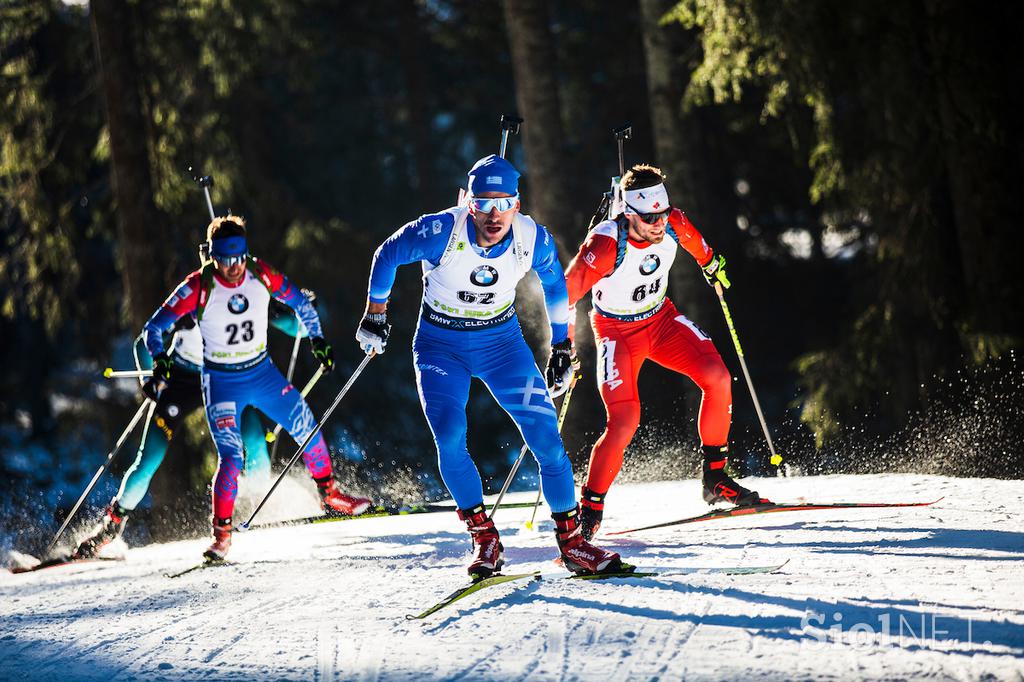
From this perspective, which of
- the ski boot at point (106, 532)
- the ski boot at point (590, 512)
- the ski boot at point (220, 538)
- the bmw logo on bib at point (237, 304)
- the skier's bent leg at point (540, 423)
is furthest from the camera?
the ski boot at point (106, 532)

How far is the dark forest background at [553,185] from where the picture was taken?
31.9 feet

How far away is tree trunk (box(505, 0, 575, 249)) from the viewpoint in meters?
11.7

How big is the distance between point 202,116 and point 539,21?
521 centimetres

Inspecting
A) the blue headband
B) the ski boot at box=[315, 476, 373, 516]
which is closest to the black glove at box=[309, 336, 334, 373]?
the blue headband

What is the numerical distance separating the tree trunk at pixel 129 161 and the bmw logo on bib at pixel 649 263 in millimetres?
6632

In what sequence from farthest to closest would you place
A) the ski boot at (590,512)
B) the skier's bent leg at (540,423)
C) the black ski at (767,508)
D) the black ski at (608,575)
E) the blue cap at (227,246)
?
the blue cap at (227,246), the black ski at (767,508), the ski boot at (590,512), the skier's bent leg at (540,423), the black ski at (608,575)

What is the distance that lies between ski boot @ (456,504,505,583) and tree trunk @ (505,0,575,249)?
616cm

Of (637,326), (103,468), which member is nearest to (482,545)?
(637,326)

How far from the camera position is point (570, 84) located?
58.8ft

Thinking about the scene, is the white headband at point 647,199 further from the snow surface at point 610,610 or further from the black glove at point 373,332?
the snow surface at point 610,610

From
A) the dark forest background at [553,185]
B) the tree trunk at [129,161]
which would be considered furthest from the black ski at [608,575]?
the tree trunk at [129,161]

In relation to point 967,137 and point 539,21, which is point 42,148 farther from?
point 967,137

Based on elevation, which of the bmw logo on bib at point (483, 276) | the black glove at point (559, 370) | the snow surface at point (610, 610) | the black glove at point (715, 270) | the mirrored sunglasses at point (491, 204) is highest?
the mirrored sunglasses at point (491, 204)

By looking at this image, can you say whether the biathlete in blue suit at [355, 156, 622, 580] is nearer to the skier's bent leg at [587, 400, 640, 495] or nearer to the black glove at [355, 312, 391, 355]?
the black glove at [355, 312, 391, 355]
